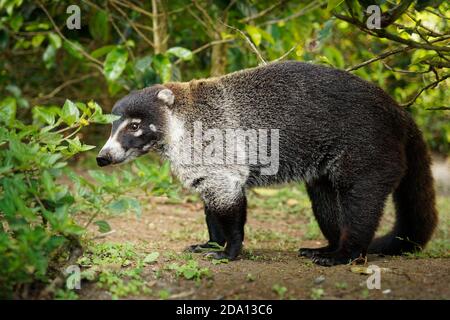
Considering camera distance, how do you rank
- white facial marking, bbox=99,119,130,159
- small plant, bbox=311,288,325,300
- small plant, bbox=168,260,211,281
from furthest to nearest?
white facial marking, bbox=99,119,130,159, small plant, bbox=168,260,211,281, small plant, bbox=311,288,325,300

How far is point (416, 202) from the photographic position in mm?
5578

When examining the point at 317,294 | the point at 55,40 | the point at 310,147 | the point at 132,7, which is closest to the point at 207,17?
the point at 132,7

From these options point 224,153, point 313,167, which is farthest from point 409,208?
point 224,153

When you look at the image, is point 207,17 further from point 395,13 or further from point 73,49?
point 395,13

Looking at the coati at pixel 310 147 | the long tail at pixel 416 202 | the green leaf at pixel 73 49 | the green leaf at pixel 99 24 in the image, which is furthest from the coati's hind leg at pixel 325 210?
the green leaf at pixel 73 49

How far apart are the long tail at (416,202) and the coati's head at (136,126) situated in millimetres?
2438

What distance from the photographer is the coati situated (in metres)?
5.06

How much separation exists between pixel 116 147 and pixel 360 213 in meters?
2.33

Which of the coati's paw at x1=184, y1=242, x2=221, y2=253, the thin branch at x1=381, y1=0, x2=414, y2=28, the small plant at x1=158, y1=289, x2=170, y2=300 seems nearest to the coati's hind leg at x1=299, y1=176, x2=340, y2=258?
the coati's paw at x1=184, y1=242, x2=221, y2=253

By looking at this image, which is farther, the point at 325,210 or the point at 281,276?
the point at 325,210

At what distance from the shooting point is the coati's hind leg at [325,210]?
552 centimetres

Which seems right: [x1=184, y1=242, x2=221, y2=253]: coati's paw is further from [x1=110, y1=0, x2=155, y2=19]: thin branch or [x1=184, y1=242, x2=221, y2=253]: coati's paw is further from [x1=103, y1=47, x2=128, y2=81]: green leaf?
[x1=110, y1=0, x2=155, y2=19]: thin branch

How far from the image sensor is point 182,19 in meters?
8.46
